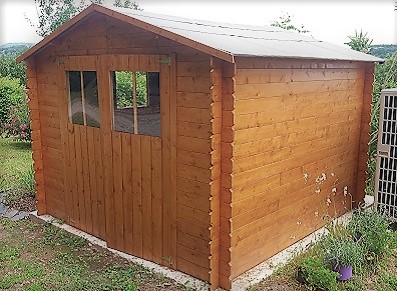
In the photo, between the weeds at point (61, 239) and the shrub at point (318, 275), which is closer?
the shrub at point (318, 275)

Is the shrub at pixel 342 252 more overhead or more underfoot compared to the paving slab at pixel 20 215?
more overhead

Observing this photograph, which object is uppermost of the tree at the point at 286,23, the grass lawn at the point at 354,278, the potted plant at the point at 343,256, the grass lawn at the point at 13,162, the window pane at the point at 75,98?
the tree at the point at 286,23

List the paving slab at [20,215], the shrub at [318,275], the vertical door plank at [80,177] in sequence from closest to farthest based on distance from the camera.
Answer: the shrub at [318,275]
the vertical door plank at [80,177]
the paving slab at [20,215]

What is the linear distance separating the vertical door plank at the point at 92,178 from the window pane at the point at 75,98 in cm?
28

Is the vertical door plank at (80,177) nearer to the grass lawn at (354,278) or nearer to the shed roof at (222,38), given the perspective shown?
the shed roof at (222,38)

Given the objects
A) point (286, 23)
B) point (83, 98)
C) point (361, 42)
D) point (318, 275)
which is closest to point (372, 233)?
point (318, 275)

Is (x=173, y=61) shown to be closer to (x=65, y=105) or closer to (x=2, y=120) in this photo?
(x=65, y=105)

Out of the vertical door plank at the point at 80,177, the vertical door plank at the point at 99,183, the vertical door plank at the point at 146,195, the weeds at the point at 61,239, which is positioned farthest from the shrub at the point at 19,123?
the vertical door plank at the point at 146,195

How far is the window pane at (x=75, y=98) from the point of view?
557cm

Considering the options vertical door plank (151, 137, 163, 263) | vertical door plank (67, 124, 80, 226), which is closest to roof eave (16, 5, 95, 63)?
vertical door plank (67, 124, 80, 226)

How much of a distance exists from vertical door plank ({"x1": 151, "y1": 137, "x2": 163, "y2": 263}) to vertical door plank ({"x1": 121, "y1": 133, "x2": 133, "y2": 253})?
0.40 meters

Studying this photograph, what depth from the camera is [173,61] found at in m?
4.32

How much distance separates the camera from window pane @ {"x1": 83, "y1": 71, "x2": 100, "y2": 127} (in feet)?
17.4

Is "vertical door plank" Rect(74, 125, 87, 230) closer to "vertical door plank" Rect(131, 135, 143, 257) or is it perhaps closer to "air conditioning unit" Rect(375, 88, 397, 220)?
"vertical door plank" Rect(131, 135, 143, 257)
